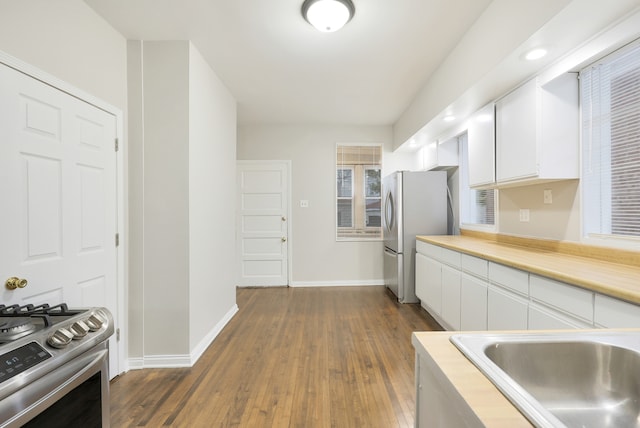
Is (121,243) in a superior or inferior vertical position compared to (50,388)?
superior

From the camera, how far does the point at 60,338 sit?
1071 millimetres

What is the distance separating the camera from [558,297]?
1.46 m

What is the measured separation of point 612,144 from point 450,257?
137 centimetres

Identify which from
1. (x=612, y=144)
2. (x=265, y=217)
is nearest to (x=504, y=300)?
(x=612, y=144)

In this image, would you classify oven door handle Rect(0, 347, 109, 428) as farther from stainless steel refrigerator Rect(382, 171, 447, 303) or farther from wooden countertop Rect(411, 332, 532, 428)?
stainless steel refrigerator Rect(382, 171, 447, 303)

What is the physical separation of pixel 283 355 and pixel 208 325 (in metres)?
0.79

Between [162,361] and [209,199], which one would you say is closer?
[162,361]

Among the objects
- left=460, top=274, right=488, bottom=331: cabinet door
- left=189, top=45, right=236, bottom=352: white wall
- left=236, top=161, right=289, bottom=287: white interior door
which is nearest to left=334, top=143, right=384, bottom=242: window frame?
left=236, top=161, right=289, bottom=287: white interior door

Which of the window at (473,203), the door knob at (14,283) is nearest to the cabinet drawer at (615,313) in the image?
the window at (473,203)

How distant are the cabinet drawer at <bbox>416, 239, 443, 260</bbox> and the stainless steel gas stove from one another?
275cm

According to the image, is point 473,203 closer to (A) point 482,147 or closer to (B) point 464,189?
(B) point 464,189

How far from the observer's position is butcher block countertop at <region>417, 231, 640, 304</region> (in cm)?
124

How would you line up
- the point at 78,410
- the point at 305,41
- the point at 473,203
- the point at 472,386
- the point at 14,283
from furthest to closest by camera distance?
1. the point at 473,203
2. the point at 305,41
3. the point at 14,283
4. the point at 78,410
5. the point at 472,386

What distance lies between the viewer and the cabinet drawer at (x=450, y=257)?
2570mm
